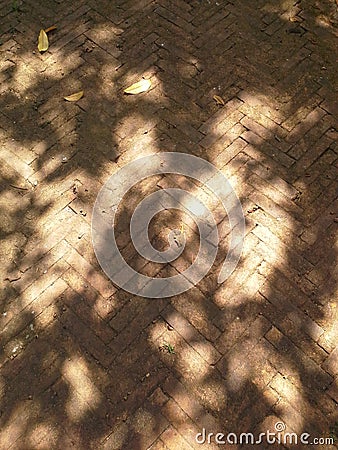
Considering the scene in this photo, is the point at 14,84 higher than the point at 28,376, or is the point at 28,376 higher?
the point at 14,84

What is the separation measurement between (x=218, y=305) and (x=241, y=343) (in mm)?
290

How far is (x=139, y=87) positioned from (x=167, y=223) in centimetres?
138

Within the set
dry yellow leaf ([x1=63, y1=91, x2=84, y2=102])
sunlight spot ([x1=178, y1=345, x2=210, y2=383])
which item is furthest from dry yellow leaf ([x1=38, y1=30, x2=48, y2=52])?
sunlight spot ([x1=178, y1=345, x2=210, y2=383])

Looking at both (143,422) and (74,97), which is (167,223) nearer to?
Answer: (143,422)

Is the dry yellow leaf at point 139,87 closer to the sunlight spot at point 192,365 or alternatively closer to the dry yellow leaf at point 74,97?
the dry yellow leaf at point 74,97

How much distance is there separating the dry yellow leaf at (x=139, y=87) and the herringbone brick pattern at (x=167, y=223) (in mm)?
65

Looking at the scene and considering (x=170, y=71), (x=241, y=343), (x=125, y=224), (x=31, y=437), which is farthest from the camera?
(x=170, y=71)

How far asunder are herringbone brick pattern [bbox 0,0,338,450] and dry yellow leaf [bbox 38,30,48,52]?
2.6 inches

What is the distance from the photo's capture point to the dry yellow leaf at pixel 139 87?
4266 mm

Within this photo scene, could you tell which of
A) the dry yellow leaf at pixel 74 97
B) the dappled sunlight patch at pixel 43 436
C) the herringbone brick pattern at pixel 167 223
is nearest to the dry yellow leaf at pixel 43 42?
the herringbone brick pattern at pixel 167 223

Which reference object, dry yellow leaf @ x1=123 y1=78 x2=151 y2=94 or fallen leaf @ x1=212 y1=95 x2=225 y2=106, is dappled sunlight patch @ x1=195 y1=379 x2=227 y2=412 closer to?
fallen leaf @ x1=212 y1=95 x2=225 y2=106

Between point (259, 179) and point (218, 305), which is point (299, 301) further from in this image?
point (259, 179)

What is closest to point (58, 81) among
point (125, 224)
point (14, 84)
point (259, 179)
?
point (14, 84)

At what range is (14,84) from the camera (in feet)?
14.4
